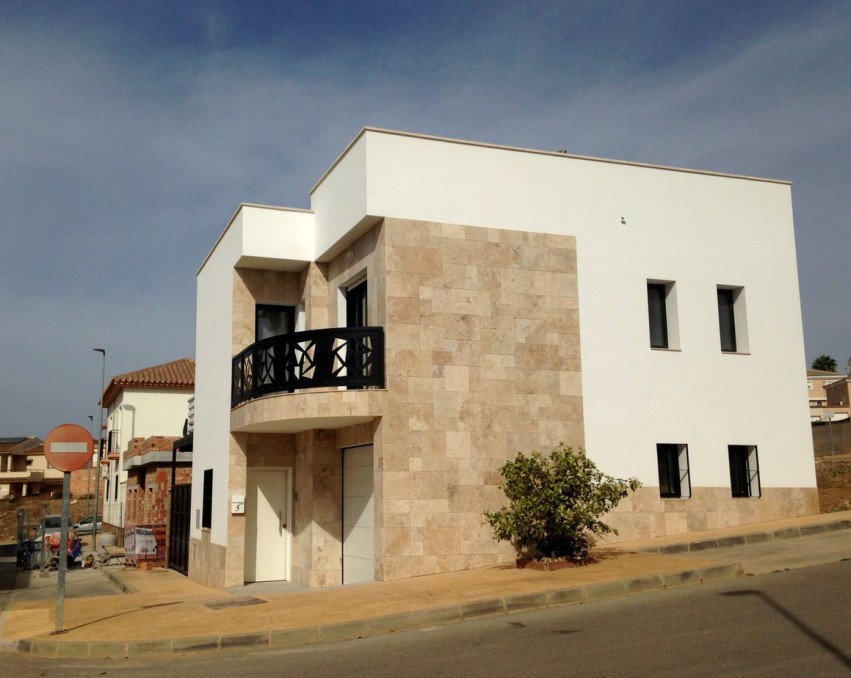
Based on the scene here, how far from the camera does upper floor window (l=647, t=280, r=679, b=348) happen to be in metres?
15.9

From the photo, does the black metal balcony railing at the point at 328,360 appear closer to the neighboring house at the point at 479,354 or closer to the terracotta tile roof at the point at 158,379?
the neighboring house at the point at 479,354

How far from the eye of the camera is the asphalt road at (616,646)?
731cm

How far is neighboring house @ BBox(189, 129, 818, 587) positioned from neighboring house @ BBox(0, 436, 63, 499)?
2307 inches

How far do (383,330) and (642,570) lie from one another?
5320 millimetres

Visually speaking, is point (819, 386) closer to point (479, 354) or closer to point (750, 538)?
point (750, 538)

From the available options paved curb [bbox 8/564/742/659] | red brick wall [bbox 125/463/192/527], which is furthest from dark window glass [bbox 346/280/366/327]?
red brick wall [bbox 125/463/192/527]

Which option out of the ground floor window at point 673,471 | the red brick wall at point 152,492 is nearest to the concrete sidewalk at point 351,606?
the ground floor window at point 673,471

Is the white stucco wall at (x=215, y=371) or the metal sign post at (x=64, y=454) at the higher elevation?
the white stucco wall at (x=215, y=371)

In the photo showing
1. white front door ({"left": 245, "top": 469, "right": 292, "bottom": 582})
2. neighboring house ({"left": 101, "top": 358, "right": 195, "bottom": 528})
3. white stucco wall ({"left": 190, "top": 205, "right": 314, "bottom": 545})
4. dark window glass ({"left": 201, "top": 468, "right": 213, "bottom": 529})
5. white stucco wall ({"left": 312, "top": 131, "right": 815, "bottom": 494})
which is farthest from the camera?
neighboring house ({"left": 101, "top": 358, "right": 195, "bottom": 528})

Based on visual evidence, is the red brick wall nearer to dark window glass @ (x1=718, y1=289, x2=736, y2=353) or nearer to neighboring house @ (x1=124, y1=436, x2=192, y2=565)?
neighboring house @ (x1=124, y1=436, x2=192, y2=565)

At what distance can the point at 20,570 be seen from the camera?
1024 inches

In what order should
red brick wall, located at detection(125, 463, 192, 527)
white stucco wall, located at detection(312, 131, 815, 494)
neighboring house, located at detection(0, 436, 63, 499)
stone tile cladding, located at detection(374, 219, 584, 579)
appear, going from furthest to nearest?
1. neighboring house, located at detection(0, 436, 63, 499)
2. red brick wall, located at detection(125, 463, 192, 527)
3. white stucco wall, located at detection(312, 131, 815, 494)
4. stone tile cladding, located at detection(374, 219, 584, 579)

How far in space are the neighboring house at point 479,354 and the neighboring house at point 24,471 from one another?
5860 centimetres

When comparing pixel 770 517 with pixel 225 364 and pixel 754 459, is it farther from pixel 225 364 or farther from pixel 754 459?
pixel 225 364
